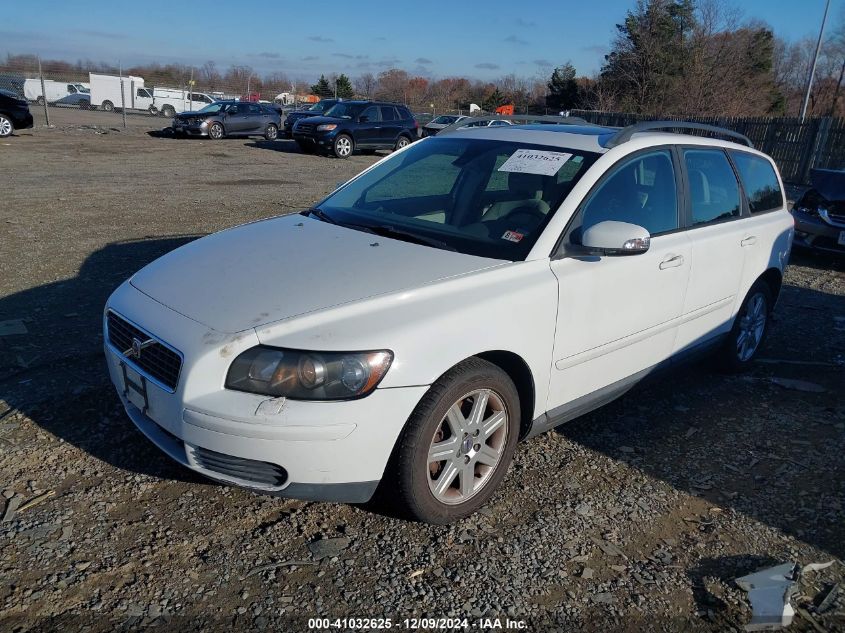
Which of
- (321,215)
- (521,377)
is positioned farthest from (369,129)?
(521,377)

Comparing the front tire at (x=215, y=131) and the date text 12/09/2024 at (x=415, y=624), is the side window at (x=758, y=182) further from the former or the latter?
the front tire at (x=215, y=131)

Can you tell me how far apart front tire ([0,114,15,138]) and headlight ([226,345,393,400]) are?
2167 cm

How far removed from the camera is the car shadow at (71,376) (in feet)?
11.4

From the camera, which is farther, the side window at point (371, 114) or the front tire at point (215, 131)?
the front tire at point (215, 131)

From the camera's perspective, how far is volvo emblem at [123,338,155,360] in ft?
9.27

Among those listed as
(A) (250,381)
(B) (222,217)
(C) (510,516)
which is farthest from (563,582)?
(B) (222,217)

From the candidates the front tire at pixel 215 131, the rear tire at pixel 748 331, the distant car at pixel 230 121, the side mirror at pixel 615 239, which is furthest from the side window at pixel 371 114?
the side mirror at pixel 615 239

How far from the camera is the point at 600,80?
1603 inches

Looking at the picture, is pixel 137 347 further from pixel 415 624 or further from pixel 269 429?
pixel 415 624

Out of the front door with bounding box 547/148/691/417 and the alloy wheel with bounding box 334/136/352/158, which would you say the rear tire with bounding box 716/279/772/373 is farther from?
the alloy wheel with bounding box 334/136/352/158

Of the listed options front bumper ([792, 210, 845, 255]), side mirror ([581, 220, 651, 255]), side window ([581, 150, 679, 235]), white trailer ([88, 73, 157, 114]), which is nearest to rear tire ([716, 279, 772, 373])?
side window ([581, 150, 679, 235])

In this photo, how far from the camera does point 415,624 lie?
2473 mm

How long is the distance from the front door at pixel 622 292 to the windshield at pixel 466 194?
0.69 feet

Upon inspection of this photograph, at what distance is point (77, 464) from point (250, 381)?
1352mm
